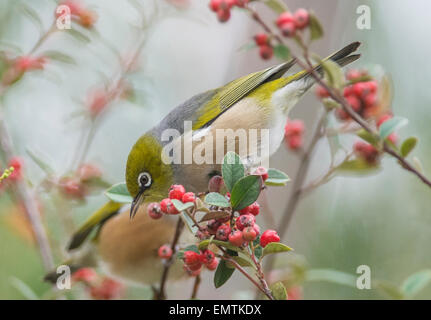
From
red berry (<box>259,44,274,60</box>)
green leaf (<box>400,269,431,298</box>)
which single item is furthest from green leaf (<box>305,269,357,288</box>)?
red berry (<box>259,44,274,60</box>)

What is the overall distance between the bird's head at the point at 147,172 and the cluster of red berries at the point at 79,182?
24 cm

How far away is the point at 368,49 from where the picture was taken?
433cm

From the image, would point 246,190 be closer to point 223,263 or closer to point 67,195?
point 223,263

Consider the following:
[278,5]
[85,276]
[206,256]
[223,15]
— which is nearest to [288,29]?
[278,5]

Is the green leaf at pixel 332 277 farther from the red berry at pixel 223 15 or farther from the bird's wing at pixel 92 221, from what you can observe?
the red berry at pixel 223 15

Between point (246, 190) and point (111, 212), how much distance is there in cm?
134

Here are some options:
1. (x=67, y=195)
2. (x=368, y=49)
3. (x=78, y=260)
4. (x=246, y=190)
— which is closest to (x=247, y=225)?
(x=246, y=190)

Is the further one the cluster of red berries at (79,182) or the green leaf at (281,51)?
the cluster of red berries at (79,182)

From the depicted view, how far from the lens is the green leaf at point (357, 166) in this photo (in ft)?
7.55

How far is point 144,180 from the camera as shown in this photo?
94.2 inches

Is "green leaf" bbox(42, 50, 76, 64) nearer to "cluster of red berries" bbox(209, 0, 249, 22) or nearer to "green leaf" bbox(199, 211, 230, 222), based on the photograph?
"cluster of red berries" bbox(209, 0, 249, 22)

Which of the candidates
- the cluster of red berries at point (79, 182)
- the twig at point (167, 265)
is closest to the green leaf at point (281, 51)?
the twig at point (167, 265)

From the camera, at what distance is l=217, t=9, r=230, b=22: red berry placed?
1928 mm

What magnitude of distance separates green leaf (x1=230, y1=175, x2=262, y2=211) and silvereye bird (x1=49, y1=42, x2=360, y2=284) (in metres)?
0.95
